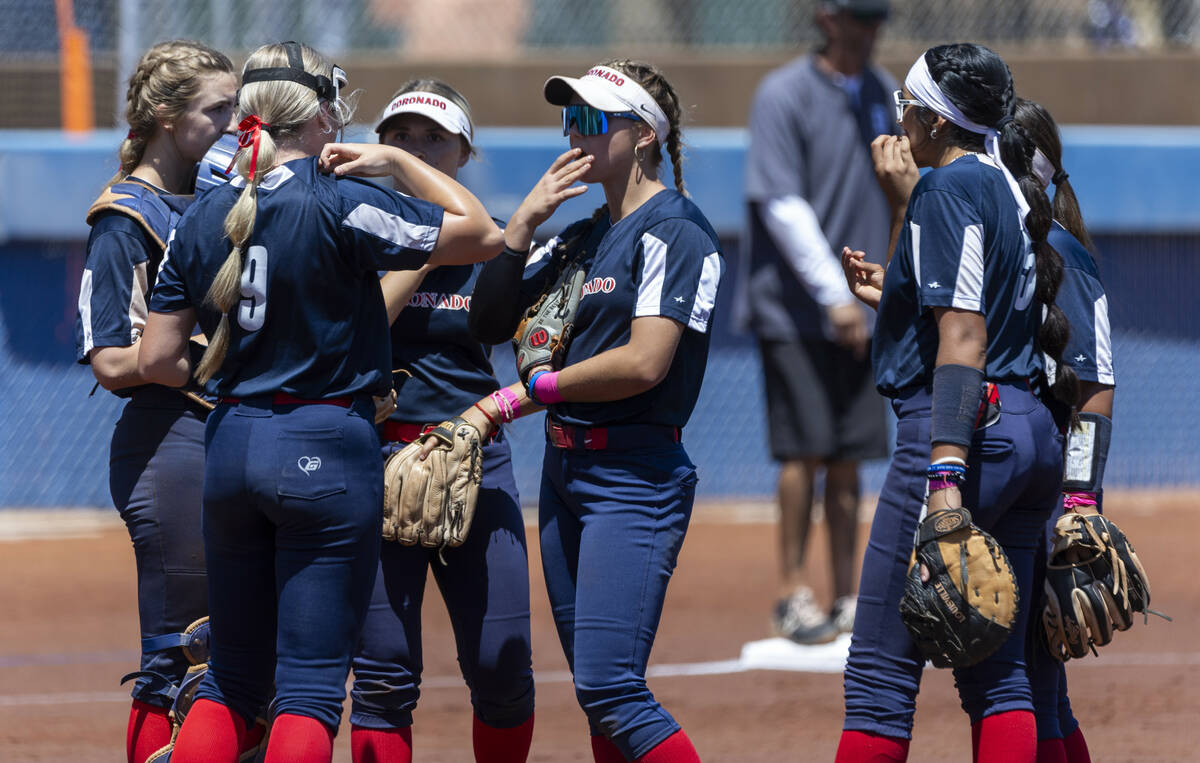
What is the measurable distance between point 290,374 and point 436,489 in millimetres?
626

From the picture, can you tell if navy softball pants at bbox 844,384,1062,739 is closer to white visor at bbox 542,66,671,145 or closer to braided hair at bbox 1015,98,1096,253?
braided hair at bbox 1015,98,1096,253

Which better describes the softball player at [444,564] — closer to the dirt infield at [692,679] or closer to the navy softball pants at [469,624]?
the navy softball pants at [469,624]

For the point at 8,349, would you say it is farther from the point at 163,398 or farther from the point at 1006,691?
the point at 1006,691

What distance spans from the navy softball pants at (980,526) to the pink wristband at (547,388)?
2.86 feet

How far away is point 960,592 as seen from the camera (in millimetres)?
3543

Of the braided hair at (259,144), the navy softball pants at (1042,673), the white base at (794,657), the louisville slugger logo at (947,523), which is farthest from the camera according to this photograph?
the white base at (794,657)

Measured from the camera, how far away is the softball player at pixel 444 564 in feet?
13.6

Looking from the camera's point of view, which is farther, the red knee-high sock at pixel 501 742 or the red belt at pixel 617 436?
the red knee-high sock at pixel 501 742

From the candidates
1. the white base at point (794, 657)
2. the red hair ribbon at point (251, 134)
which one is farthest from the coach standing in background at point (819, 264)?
the red hair ribbon at point (251, 134)

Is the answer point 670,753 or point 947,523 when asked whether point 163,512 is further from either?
point 947,523

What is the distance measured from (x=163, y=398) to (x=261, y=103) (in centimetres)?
99


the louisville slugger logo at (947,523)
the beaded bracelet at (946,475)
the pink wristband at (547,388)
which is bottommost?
the louisville slugger logo at (947,523)

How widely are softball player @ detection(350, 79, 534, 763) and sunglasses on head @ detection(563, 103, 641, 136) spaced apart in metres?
0.53

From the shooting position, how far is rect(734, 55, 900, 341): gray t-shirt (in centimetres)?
704
